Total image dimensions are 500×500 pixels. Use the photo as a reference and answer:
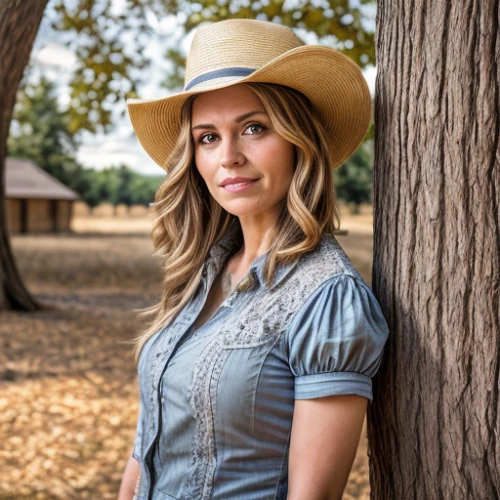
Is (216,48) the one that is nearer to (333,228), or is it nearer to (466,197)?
(333,228)

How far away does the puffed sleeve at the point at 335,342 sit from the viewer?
1.61 m

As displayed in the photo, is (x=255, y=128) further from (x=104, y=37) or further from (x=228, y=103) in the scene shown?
(x=104, y=37)

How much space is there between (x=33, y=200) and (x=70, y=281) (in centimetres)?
2062

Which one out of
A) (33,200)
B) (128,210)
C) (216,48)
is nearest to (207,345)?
(216,48)

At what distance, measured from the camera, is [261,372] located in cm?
170

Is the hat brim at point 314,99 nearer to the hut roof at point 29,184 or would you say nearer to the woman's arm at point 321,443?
the woman's arm at point 321,443

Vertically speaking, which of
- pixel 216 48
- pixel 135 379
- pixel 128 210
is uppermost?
pixel 216 48

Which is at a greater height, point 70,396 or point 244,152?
point 244,152

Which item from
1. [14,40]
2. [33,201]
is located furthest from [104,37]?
[33,201]

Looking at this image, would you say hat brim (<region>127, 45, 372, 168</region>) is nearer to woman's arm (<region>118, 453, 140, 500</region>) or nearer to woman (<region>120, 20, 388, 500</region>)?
woman (<region>120, 20, 388, 500</region>)

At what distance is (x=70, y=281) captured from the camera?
50.3 ft

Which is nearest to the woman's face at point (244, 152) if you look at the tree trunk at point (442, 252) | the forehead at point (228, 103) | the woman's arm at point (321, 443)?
the forehead at point (228, 103)

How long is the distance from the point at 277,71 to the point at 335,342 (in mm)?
738

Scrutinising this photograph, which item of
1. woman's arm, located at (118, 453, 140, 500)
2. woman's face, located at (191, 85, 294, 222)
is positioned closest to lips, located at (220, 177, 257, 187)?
woman's face, located at (191, 85, 294, 222)
